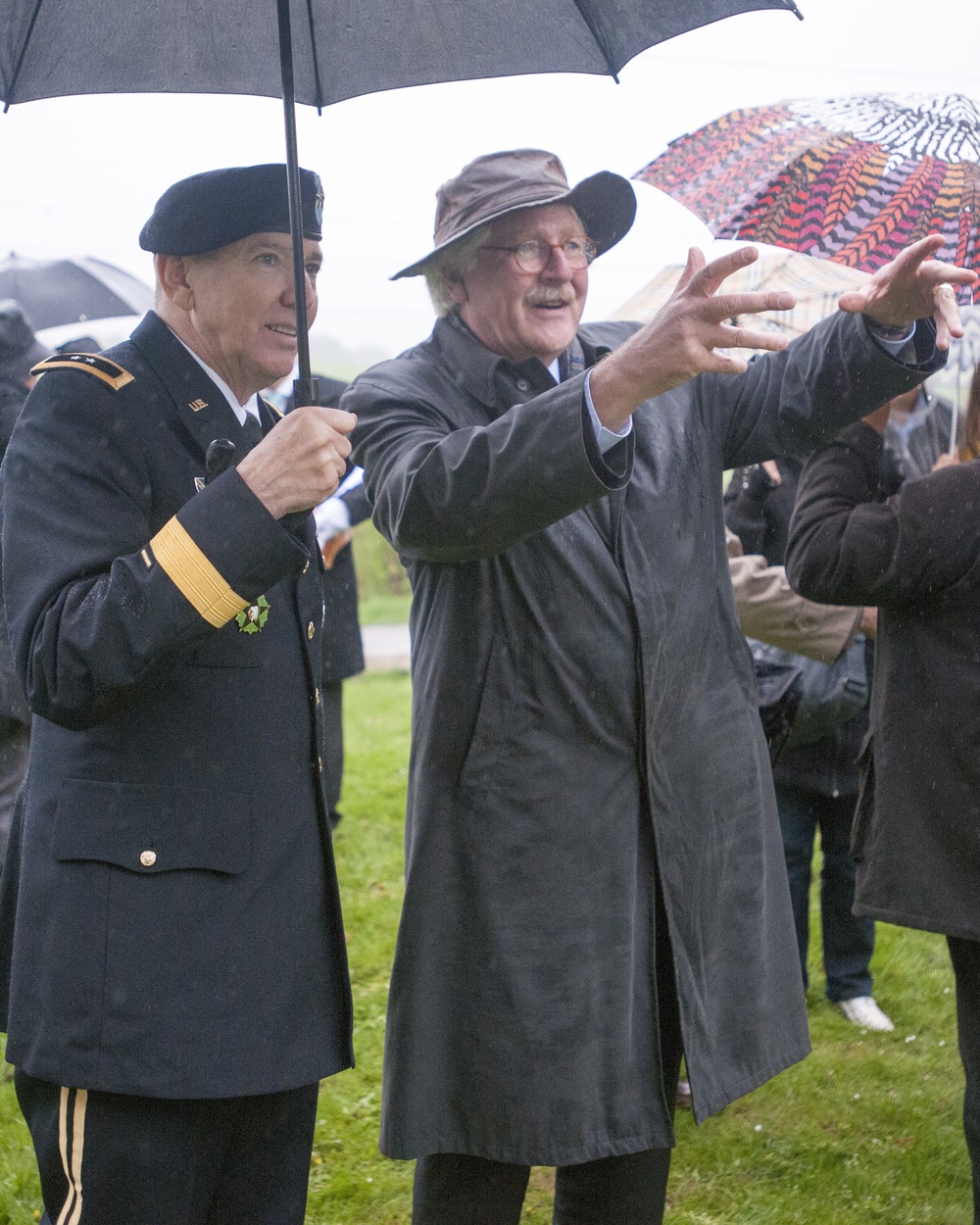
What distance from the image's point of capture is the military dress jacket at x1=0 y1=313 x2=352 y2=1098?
1692 millimetres

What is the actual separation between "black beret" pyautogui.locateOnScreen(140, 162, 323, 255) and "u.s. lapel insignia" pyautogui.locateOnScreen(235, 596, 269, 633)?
55cm

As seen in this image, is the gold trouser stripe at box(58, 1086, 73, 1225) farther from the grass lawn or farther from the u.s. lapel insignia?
the grass lawn

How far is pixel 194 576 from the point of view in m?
1.67

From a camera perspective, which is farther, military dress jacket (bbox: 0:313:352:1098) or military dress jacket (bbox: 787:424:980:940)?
military dress jacket (bbox: 787:424:980:940)

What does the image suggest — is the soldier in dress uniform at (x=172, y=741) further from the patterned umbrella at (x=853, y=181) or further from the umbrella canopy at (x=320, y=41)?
the patterned umbrella at (x=853, y=181)

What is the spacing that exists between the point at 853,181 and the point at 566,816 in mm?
1470

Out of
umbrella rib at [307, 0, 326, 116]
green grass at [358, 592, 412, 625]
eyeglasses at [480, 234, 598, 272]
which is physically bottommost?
green grass at [358, 592, 412, 625]

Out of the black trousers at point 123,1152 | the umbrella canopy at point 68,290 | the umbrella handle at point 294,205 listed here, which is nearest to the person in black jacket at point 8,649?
the umbrella canopy at point 68,290

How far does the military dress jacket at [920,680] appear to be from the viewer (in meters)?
2.65

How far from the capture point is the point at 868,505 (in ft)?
9.21

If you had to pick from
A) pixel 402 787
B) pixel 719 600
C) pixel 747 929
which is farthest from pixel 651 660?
pixel 402 787

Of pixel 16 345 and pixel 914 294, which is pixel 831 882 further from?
pixel 16 345

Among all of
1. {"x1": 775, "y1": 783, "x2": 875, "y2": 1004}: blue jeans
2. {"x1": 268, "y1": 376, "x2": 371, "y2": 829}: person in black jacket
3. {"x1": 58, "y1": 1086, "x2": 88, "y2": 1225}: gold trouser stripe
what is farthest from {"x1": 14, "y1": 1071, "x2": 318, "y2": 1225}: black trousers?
{"x1": 268, "y1": 376, "x2": 371, "y2": 829}: person in black jacket

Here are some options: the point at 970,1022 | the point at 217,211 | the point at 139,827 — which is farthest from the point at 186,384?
the point at 970,1022
